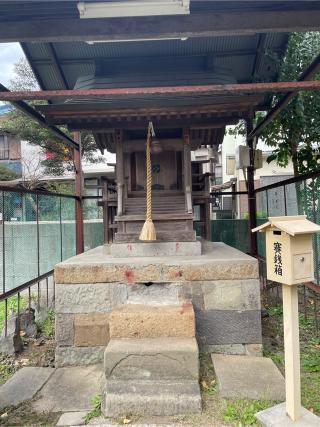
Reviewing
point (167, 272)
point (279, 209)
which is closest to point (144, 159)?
point (167, 272)

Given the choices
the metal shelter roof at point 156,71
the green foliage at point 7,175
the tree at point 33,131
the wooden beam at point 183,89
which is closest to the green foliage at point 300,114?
the metal shelter roof at point 156,71

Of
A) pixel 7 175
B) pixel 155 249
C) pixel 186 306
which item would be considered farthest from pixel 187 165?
pixel 7 175

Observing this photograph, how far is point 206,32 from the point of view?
8.68 ft

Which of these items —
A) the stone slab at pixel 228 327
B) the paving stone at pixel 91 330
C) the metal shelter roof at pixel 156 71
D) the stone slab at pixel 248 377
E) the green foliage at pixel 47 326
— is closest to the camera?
the stone slab at pixel 248 377

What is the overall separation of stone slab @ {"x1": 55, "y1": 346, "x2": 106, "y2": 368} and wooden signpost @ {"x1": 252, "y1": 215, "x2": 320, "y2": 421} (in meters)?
2.33

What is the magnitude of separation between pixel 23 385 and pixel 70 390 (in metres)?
0.55

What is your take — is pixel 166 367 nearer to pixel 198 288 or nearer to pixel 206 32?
pixel 198 288

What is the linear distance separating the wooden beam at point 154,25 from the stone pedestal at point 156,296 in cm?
254

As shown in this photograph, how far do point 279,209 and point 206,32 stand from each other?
13.3ft

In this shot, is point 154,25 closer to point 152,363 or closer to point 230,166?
point 152,363

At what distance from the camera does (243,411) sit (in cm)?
268

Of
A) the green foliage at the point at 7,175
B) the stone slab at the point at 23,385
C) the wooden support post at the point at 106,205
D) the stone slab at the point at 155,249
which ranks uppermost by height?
the green foliage at the point at 7,175

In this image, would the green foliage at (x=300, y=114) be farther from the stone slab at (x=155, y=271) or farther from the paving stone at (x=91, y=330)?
the paving stone at (x=91, y=330)

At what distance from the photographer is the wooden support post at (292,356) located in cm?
247
